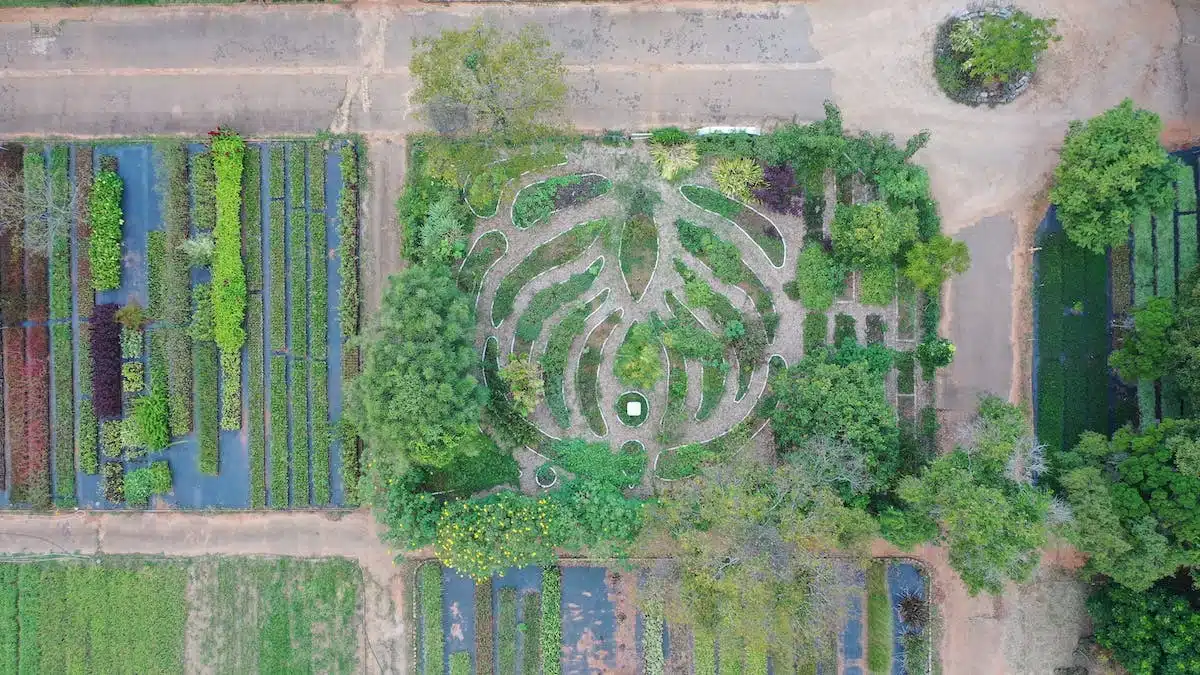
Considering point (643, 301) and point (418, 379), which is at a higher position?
point (643, 301)

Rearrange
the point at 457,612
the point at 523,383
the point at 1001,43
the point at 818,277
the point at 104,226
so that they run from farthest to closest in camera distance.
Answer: the point at 457,612, the point at 104,226, the point at 818,277, the point at 523,383, the point at 1001,43

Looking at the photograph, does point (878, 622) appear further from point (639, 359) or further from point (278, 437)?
point (278, 437)

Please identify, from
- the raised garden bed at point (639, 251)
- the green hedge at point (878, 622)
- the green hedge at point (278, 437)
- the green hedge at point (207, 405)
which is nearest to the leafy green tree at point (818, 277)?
the raised garden bed at point (639, 251)

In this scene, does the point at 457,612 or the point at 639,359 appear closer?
the point at 639,359

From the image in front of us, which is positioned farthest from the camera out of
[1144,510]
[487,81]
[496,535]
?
[496,535]

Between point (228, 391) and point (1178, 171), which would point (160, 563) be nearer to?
point (228, 391)

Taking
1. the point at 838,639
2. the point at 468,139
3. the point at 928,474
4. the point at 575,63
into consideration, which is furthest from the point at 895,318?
the point at 468,139

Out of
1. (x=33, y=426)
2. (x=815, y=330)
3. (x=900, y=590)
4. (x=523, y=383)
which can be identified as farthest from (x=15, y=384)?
(x=900, y=590)
